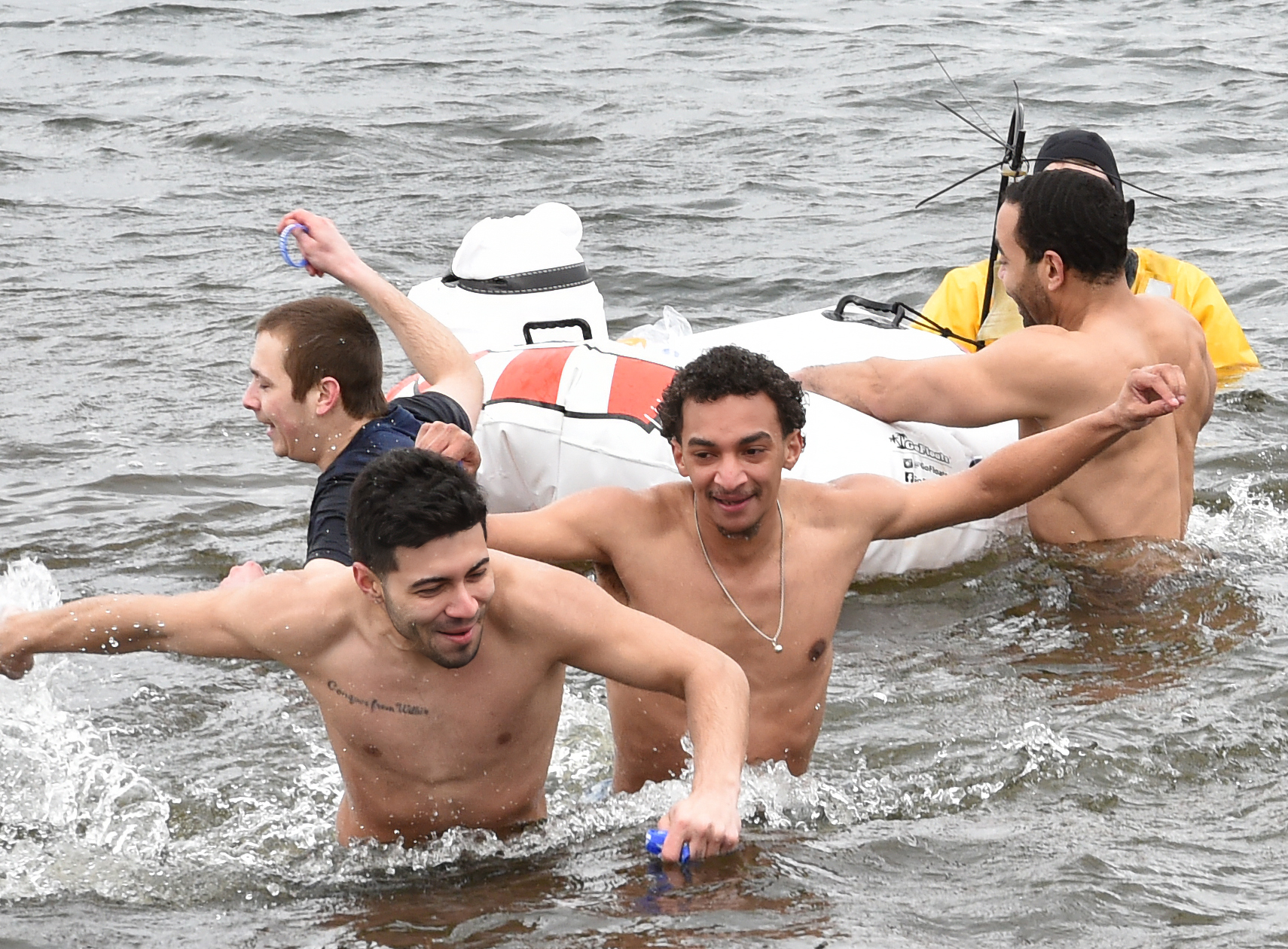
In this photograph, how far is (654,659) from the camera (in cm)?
394

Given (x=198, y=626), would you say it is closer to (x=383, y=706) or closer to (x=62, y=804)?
(x=383, y=706)

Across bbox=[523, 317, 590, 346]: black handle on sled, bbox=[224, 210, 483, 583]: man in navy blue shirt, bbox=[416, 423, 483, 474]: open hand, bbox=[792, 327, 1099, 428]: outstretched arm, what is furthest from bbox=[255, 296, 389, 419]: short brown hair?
bbox=[792, 327, 1099, 428]: outstretched arm

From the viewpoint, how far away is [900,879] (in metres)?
4.20

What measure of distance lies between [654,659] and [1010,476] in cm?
126

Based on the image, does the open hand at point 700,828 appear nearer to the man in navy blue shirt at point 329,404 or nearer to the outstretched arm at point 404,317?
the man in navy blue shirt at point 329,404

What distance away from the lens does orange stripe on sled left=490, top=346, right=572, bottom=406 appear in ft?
20.4

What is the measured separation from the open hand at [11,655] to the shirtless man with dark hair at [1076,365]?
3153 mm

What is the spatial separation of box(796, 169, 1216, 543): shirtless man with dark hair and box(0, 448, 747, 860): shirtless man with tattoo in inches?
75.6

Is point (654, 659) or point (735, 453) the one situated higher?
point (735, 453)

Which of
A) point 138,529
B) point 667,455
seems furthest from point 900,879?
point 138,529

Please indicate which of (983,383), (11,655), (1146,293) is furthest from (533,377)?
(1146,293)

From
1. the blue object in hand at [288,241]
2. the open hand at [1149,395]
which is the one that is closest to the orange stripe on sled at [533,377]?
the blue object in hand at [288,241]

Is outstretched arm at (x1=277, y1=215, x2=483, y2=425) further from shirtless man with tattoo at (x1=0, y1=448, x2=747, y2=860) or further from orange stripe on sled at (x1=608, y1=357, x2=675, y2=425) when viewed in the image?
shirtless man with tattoo at (x1=0, y1=448, x2=747, y2=860)

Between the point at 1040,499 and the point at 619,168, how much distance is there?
8111 millimetres
